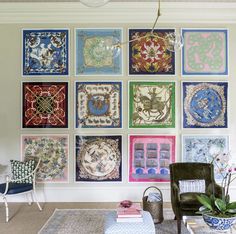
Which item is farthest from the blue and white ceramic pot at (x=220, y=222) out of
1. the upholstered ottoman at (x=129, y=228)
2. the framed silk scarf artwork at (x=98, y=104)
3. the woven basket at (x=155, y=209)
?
the framed silk scarf artwork at (x=98, y=104)

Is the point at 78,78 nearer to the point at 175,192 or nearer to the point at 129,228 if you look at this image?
the point at 175,192

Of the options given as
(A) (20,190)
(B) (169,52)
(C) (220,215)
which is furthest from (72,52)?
(C) (220,215)

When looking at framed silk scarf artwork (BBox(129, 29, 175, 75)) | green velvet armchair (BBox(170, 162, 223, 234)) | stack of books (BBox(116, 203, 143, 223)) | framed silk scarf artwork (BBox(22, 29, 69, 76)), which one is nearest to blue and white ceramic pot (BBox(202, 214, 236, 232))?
stack of books (BBox(116, 203, 143, 223))

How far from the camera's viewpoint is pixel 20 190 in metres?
4.04

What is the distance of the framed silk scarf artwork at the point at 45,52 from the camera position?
15.6 feet

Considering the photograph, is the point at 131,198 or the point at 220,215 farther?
the point at 131,198

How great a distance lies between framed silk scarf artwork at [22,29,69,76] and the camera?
4754mm

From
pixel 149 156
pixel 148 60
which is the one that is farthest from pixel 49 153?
pixel 148 60

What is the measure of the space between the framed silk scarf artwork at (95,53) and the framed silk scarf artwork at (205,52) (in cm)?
110

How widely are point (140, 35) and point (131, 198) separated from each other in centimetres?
262

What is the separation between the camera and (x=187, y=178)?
12.5ft

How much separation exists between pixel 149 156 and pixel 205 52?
1904mm

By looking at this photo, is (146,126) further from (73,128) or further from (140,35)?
(140,35)

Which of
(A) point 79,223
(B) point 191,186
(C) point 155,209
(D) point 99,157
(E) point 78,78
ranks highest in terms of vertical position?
(E) point 78,78
